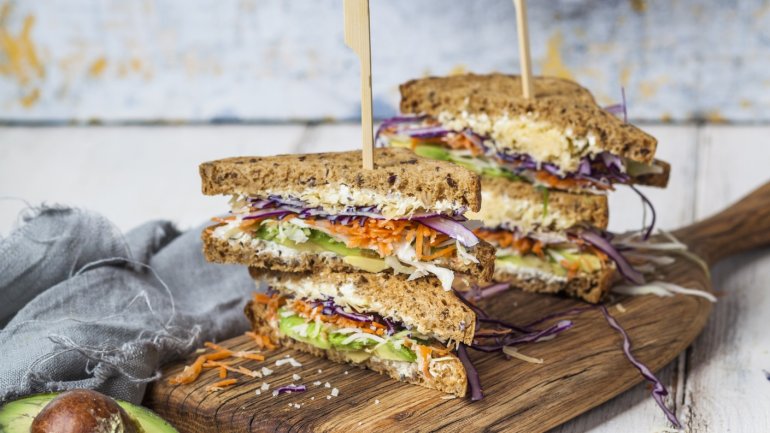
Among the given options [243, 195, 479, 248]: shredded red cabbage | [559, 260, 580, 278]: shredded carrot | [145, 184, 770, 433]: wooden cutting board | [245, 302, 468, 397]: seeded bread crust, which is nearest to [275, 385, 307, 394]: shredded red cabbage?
[145, 184, 770, 433]: wooden cutting board

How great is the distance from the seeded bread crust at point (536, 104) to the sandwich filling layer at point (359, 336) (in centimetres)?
136

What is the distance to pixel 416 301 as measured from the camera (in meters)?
3.69

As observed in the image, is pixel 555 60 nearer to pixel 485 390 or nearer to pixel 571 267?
pixel 571 267

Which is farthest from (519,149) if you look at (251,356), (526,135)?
(251,356)

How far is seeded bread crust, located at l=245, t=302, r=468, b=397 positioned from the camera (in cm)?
359

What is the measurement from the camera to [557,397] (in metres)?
3.62

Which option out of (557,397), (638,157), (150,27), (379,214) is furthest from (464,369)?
(150,27)

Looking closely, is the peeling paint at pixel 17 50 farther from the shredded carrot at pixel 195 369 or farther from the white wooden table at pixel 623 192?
the shredded carrot at pixel 195 369

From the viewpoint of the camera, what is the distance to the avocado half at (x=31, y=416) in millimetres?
3088

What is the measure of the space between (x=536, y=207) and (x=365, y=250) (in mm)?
1222

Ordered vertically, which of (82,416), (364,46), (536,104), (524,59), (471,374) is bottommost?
(471,374)

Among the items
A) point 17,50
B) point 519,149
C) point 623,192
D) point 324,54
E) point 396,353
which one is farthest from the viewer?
point 17,50

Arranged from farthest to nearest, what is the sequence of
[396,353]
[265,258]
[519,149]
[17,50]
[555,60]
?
[17,50] → [555,60] → [519,149] → [265,258] → [396,353]

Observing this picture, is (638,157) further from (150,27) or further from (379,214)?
(150,27)
